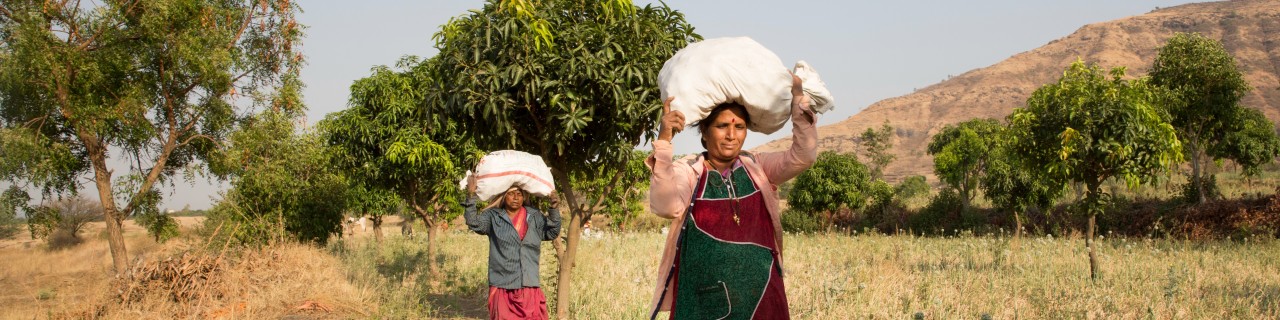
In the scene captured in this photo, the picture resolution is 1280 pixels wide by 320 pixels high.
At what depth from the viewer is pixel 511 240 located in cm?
647

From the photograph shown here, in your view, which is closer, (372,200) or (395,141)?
(395,141)

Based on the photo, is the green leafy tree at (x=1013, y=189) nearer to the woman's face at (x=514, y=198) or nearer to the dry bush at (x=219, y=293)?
the dry bush at (x=219, y=293)

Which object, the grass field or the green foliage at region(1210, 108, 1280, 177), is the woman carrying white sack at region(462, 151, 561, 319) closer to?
the grass field

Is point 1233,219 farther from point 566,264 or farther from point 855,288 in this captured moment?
point 566,264

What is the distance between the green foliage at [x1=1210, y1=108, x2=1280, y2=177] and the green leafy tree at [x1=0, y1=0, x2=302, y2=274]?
33.2m

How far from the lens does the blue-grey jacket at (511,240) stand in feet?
21.0

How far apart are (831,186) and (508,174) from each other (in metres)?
28.2

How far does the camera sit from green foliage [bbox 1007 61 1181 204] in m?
9.49

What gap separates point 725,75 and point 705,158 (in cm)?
45

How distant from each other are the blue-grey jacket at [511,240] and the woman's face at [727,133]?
3585mm

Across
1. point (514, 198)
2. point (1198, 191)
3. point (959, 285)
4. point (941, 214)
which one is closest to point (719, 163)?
point (514, 198)

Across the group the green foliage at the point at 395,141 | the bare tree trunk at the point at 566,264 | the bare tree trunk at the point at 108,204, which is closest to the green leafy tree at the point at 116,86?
the bare tree trunk at the point at 108,204

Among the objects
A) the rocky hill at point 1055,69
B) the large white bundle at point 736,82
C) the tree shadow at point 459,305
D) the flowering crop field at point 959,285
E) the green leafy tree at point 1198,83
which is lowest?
the tree shadow at point 459,305

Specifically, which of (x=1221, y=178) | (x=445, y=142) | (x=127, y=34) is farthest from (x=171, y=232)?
(x=1221, y=178)
